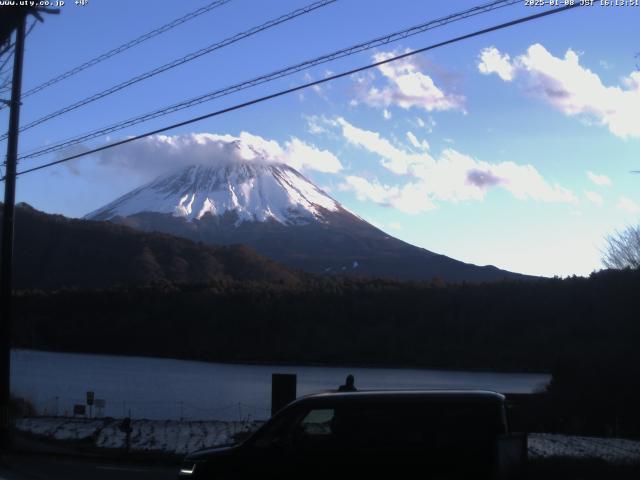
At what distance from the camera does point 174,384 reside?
135 feet

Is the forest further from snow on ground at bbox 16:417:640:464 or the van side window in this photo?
the van side window

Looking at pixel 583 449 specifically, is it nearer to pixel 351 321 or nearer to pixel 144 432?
pixel 144 432

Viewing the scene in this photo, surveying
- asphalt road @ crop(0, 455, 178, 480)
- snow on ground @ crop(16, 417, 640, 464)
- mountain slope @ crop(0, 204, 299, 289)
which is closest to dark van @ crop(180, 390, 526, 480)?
asphalt road @ crop(0, 455, 178, 480)

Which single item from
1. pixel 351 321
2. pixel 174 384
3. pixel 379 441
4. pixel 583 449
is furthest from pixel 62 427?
pixel 351 321

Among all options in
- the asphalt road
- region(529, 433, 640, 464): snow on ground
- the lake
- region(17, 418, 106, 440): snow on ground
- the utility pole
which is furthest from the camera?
the lake

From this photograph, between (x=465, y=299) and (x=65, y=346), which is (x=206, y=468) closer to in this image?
(x=465, y=299)

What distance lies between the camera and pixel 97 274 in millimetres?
93062

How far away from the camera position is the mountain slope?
91.8 m

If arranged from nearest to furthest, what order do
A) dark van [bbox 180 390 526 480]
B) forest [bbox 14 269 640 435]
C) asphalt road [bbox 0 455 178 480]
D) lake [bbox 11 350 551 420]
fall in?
1. dark van [bbox 180 390 526 480]
2. asphalt road [bbox 0 455 178 480]
3. lake [bbox 11 350 551 420]
4. forest [bbox 14 269 640 435]

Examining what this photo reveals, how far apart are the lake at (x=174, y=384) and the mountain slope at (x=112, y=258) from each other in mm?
36416

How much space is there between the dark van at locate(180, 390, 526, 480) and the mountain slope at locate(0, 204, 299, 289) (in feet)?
255

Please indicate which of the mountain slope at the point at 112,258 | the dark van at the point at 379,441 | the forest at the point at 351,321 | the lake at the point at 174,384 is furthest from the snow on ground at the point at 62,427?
the mountain slope at the point at 112,258

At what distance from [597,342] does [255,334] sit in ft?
102

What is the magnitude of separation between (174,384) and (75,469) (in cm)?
2492
